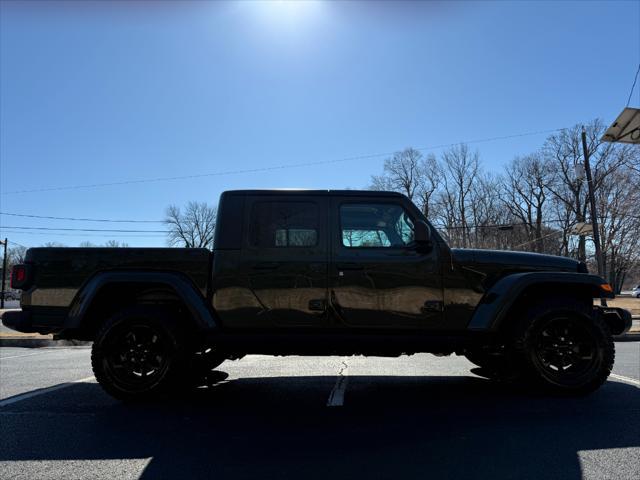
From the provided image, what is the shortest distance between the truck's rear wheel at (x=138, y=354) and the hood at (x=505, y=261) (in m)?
2.95

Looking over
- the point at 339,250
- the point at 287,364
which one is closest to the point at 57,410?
the point at 339,250

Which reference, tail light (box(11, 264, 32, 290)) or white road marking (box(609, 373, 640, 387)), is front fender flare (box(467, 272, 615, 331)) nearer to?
white road marking (box(609, 373, 640, 387))

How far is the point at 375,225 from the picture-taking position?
4.53 metres

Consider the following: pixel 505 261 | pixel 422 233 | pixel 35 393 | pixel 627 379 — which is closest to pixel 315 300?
pixel 422 233

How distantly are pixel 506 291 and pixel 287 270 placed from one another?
2152mm

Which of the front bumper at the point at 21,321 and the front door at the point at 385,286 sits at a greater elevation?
the front door at the point at 385,286

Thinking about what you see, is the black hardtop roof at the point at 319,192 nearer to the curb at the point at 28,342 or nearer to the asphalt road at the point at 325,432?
the asphalt road at the point at 325,432

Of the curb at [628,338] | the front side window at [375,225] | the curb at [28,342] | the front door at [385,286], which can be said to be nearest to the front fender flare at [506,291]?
the front door at [385,286]

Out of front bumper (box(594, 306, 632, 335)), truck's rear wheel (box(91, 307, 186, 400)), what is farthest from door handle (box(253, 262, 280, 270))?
front bumper (box(594, 306, 632, 335))

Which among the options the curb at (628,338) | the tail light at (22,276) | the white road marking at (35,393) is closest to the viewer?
the tail light at (22,276)

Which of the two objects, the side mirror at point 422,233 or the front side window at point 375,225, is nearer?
the side mirror at point 422,233

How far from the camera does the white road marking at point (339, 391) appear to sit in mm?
4324

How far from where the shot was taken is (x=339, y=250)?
4.37 meters

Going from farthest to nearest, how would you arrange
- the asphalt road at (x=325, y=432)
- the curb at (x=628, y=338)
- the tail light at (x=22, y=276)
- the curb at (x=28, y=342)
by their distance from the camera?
the curb at (x=628, y=338) < the curb at (x=28, y=342) < the tail light at (x=22, y=276) < the asphalt road at (x=325, y=432)
